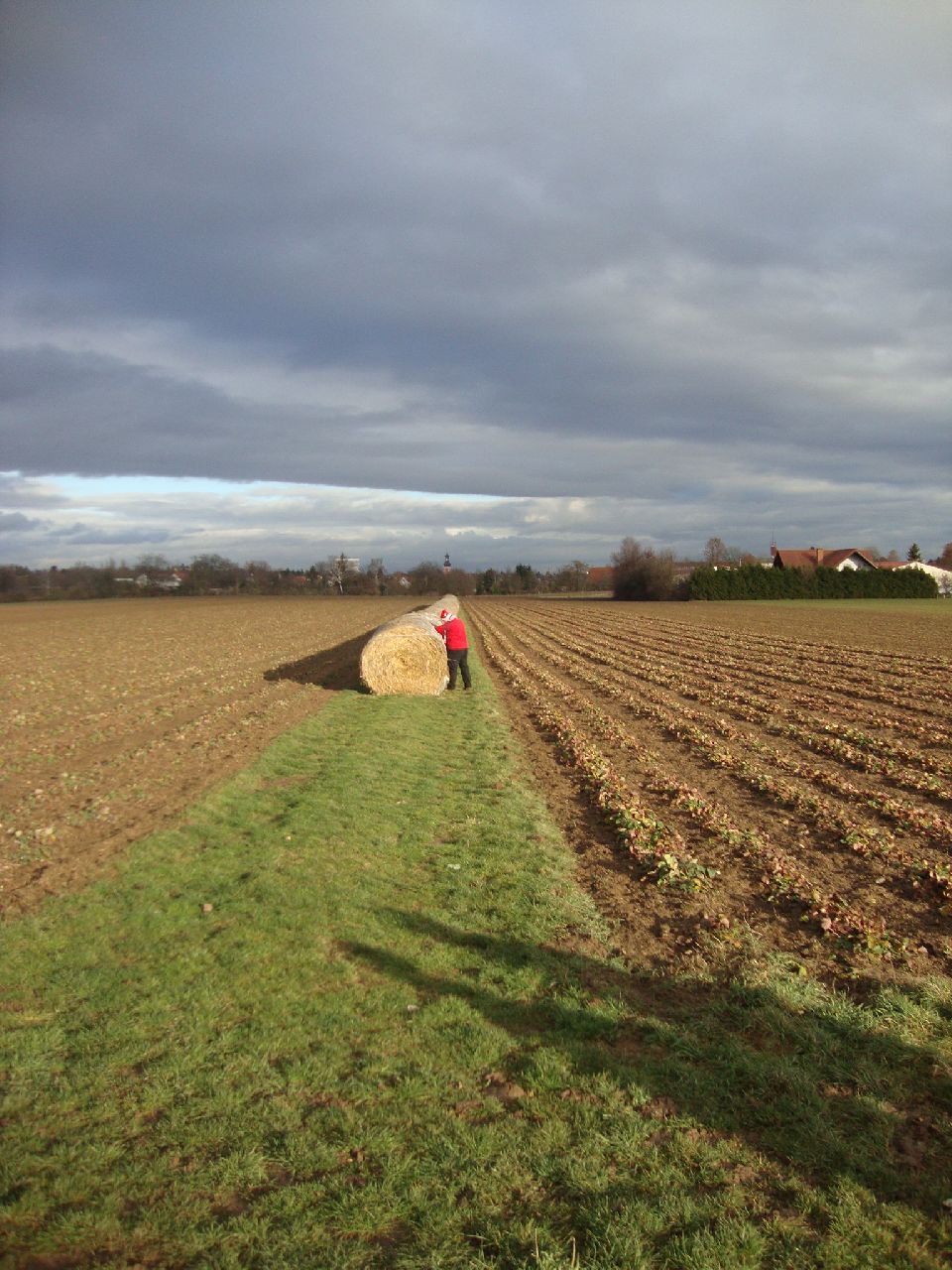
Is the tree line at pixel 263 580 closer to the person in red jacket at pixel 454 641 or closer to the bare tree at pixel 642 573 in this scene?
the bare tree at pixel 642 573

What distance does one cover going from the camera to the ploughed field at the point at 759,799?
636 cm

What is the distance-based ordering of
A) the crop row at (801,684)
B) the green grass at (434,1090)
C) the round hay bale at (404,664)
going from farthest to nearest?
the round hay bale at (404,664) → the crop row at (801,684) → the green grass at (434,1090)

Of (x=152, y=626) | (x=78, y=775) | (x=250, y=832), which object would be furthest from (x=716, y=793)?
(x=152, y=626)

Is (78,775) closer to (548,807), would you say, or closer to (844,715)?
(548,807)

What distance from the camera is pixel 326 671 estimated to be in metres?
23.5

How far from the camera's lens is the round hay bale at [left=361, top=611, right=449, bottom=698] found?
713 inches

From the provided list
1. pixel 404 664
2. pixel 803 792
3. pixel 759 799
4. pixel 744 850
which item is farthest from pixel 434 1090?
pixel 404 664

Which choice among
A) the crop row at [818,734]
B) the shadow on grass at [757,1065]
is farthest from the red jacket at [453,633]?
the shadow on grass at [757,1065]

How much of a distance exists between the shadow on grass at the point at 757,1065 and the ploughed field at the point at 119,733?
4530 mm

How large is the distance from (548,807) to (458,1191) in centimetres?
626

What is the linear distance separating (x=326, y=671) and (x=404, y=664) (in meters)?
6.18

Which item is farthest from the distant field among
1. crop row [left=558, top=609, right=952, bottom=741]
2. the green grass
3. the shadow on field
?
the green grass

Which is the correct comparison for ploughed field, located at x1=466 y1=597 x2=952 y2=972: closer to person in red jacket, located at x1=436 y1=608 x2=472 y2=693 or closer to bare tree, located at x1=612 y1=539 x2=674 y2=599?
person in red jacket, located at x1=436 y1=608 x2=472 y2=693

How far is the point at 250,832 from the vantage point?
8641 millimetres
